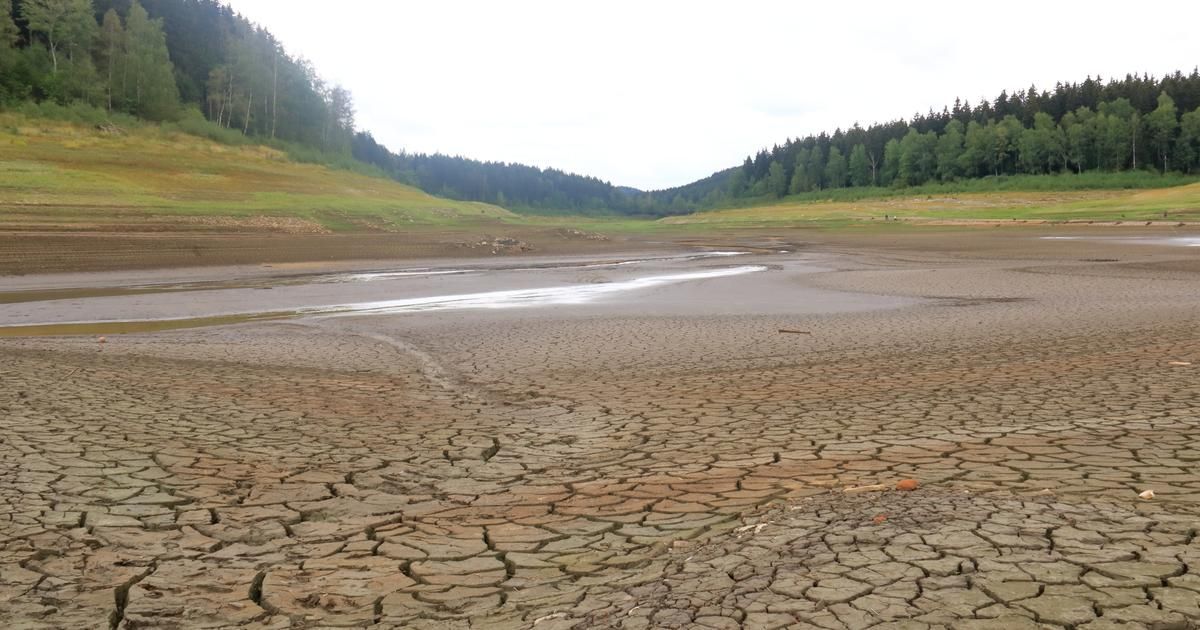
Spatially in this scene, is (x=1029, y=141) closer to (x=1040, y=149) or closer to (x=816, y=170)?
(x=1040, y=149)

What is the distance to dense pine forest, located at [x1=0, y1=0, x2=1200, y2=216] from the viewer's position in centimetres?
6531

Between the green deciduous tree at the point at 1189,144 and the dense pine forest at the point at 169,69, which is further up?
the dense pine forest at the point at 169,69

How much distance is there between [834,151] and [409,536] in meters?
131

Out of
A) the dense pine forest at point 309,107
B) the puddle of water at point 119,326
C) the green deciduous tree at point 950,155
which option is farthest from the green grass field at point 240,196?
the puddle of water at point 119,326

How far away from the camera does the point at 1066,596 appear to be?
3.30m

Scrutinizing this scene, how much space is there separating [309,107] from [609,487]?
3838 inches

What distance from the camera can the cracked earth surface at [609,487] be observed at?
364 centimetres

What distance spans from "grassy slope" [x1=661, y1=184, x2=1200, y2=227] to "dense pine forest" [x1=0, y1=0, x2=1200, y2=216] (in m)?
10.0

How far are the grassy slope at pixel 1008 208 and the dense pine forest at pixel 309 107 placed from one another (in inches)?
395

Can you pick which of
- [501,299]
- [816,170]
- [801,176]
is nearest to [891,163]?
[816,170]

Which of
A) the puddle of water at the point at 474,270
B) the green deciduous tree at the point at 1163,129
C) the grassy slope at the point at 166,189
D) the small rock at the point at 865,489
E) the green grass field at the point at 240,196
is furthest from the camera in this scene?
the green deciduous tree at the point at 1163,129

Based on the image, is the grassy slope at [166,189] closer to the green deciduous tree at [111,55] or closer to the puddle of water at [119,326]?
the green deciduous tree at [111,55]

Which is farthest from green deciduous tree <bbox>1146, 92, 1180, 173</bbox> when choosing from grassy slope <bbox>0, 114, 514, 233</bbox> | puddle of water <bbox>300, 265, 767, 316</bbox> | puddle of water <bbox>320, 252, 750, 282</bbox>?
puddle of water <bbox>300, 265, 767, 316</bbox>

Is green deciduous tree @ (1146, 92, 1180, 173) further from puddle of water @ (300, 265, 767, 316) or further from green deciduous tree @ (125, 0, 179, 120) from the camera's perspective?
green deciduous tree @ (125, 0, 179, 120)
